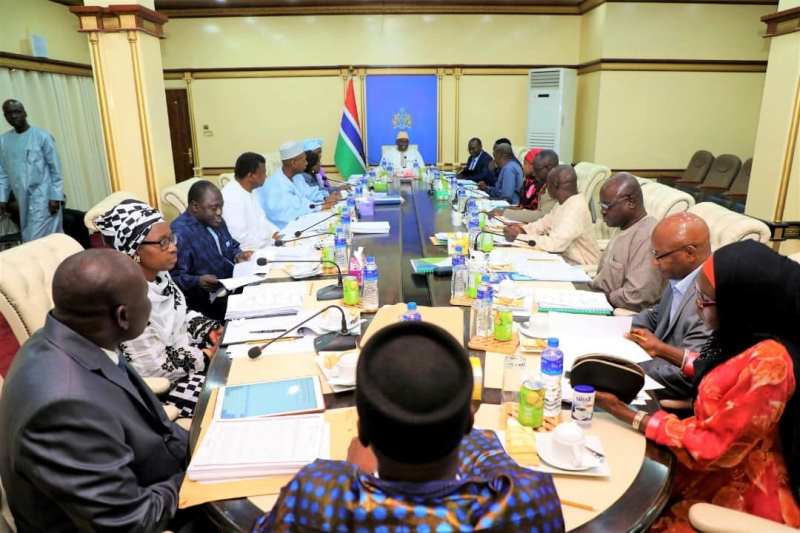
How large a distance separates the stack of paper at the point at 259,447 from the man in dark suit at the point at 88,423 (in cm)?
11

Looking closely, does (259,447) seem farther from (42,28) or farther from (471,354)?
(42,28)

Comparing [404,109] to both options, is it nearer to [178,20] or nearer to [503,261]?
[178,20]

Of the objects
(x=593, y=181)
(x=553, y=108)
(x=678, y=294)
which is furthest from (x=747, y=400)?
(x=553, y=108)

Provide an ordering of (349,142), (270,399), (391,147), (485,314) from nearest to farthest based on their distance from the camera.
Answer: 1. (270,399)
2. (485,314)
3. (349,142)
4. (391,147)

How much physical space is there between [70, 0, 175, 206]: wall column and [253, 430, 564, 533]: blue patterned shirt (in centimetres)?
356

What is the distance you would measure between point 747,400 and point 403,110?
279 inches

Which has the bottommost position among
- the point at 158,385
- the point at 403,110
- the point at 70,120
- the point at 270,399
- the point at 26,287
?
the point at 158,385

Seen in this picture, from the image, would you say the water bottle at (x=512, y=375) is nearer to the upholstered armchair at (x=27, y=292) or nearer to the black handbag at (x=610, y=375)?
the black handbag at (x=610, y=375)

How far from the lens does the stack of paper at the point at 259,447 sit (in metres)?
1.20

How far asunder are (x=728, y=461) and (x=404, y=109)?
710cm

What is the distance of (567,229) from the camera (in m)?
3.24

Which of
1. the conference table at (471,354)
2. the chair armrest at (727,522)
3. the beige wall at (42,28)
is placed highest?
the beige wall at (42,28)

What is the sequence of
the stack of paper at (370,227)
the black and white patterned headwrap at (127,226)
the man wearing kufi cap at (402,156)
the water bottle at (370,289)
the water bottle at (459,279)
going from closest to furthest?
the black and white patterned headwrap at (127,226) → the water bottle at (370,289) → the water bottle at (459,279) → the stack of paper at (370,227) → the man wearing kufi cap at (402,156)

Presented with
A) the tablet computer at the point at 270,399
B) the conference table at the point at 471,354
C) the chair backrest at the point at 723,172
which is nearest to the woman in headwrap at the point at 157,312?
the conference table at the point at 471,354
